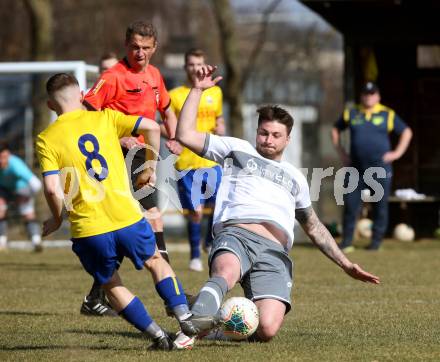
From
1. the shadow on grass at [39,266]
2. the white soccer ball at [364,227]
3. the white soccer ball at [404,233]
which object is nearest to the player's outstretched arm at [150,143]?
the shadow on grass at [39,266]

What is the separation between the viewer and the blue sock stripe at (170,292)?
628 centimetres

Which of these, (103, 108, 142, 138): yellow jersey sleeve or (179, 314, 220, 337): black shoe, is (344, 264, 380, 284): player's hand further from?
(103, 108, 142, 138): yellow jersey sleeve

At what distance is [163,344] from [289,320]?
1.72 meters

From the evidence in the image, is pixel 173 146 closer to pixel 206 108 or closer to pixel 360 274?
pixel 360 274

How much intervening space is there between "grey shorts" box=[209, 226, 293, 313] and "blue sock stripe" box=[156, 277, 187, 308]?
0.46 m

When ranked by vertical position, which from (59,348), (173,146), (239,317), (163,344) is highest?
(173,146)

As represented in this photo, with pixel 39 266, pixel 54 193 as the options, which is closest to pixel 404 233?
pixel 39 266

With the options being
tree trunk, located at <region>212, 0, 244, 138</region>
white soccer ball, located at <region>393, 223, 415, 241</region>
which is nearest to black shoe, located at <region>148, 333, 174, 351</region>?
white soccer ball, located at <region>393, 223, 415, 241</region>

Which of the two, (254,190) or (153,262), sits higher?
(254,190)

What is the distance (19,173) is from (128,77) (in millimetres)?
7754

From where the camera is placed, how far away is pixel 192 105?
621 centimetres

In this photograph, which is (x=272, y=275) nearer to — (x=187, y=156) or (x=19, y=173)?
(x=187, y=156)

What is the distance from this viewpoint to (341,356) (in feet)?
19.9

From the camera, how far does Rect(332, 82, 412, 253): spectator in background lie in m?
14.3
